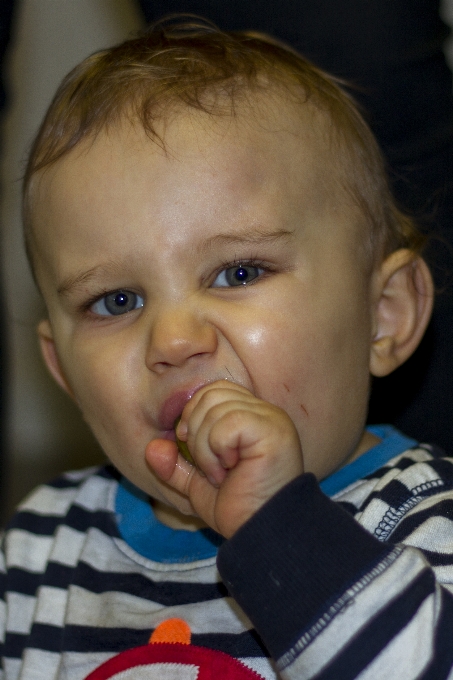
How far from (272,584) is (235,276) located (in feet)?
1.02

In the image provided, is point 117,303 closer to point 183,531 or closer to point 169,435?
point 169,435

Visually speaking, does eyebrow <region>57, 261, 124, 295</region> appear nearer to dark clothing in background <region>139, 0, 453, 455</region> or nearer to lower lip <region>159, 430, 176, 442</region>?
lower lip <region>159, 430, 176, 442</region>

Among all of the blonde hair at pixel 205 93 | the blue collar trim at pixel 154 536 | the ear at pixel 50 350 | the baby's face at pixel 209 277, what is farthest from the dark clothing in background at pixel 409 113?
the ear at pixel 50 350

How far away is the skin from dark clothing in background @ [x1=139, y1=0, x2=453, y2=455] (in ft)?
0.62

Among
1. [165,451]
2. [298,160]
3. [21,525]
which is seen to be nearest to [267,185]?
[298,160]

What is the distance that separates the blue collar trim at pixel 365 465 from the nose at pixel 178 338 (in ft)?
0.78

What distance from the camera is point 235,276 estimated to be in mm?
842

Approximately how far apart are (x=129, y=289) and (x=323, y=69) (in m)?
0.45

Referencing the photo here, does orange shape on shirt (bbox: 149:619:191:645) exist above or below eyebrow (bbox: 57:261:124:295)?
below

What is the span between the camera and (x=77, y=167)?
884mm

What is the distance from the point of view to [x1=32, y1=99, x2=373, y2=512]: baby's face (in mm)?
805

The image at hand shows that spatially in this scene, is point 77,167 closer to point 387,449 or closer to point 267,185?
point 267,185

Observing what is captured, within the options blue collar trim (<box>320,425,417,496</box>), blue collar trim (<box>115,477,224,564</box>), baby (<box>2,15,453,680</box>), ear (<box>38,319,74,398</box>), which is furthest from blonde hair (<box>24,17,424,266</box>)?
blue collar trim (<box>115,477,224,564</box>)

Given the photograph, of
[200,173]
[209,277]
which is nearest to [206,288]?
[209,277]
